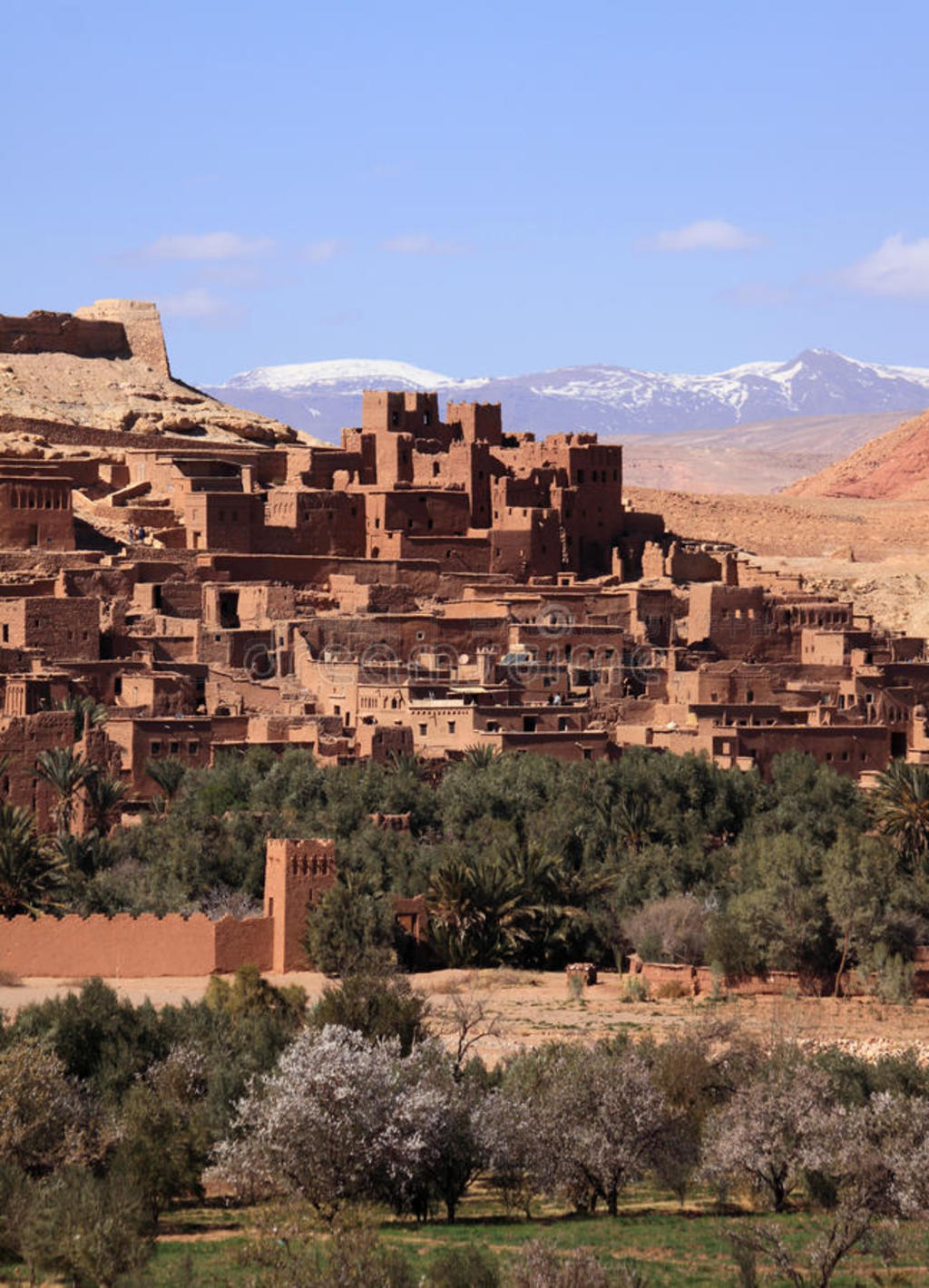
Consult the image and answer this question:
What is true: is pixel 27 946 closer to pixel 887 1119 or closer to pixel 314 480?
pixel 887 1119

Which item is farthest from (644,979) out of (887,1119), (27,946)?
(887,1119)

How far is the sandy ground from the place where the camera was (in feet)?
116

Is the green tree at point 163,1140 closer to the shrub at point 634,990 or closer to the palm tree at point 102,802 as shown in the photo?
the shrub at point 634,990

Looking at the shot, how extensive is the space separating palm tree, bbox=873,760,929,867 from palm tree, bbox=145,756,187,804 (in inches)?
418

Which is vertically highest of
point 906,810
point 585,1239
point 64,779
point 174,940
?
point 64,779

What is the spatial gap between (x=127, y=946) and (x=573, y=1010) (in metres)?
5.55

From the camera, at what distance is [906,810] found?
152ft

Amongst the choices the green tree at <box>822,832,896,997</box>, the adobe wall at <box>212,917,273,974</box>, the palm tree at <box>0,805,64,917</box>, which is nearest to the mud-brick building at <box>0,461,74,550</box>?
the palm tree at <box>0,805,64,917</box>

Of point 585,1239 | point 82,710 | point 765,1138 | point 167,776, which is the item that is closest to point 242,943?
point 167,776

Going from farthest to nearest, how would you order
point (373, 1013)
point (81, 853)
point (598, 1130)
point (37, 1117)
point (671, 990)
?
1. point (81, 853)
2. point (671, 990)
3. point (373, 1013)
4. point (598, 1130)
5. point (37, 1117)

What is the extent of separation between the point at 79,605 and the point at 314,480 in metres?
11.5

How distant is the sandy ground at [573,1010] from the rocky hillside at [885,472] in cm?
7450

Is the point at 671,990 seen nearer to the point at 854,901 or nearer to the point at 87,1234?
the point at 854,901

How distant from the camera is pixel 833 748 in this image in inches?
2020
